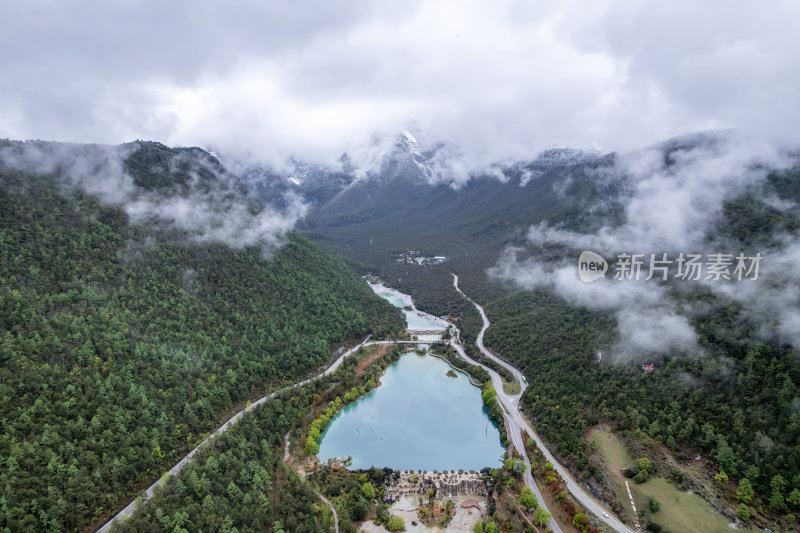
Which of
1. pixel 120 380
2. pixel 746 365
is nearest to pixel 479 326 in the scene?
pixel 746 365

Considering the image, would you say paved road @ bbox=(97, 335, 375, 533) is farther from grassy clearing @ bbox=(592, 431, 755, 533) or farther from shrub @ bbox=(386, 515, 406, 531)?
grassy clearing @ bbox=(592, 431, 755, 533)

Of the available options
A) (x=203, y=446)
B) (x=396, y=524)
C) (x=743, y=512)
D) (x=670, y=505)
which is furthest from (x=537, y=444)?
(x=203, y=446)

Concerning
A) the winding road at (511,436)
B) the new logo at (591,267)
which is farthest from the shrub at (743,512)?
the new logo at (591,267)

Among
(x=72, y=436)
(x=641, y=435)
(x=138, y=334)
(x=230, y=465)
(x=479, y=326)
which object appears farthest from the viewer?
(x=479, y=326)

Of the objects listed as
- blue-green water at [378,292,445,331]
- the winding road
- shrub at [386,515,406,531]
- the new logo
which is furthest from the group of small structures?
blue-green water at [378,292,445,331]

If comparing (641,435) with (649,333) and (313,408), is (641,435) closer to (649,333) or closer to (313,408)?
(649,333)
